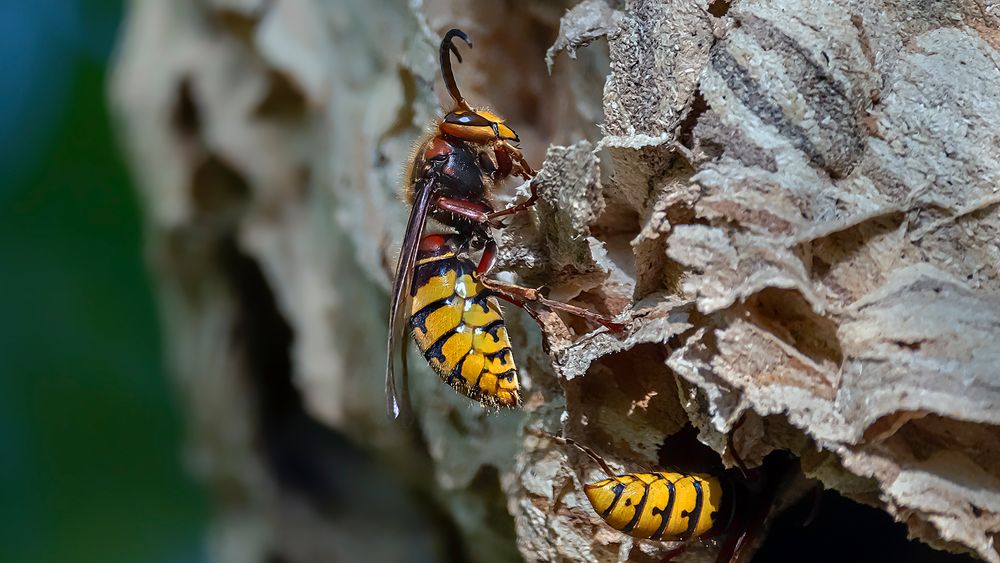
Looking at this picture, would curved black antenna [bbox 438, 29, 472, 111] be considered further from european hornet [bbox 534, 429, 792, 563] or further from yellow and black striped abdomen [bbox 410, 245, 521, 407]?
european hornet [bbox 534, 429, 792, 563]

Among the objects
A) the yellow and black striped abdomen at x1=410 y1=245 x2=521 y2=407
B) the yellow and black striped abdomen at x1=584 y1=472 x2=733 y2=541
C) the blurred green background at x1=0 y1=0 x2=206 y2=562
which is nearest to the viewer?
the yellow and black striped abdomen at x1=584 y1=472 x2=733 y2=541

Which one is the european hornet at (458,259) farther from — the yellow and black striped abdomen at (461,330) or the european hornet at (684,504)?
the european hornet at (684,504)

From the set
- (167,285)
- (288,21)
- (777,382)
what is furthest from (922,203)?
(167,285)

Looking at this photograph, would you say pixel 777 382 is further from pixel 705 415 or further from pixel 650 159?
pixel 650 159

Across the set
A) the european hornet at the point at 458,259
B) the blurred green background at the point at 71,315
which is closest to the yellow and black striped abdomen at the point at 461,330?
the european hornet at the point at 458,259

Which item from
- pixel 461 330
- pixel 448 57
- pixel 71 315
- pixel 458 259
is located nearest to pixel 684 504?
pixel 461 330

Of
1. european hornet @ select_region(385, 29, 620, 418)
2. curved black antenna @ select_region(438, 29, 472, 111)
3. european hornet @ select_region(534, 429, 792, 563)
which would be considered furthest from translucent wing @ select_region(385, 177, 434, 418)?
european hornet @ select_region(534, 429, 792, 563)

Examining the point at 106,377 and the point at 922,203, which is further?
the point at 106,377
